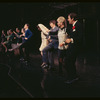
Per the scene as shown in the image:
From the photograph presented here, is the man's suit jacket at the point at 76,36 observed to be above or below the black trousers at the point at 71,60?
above

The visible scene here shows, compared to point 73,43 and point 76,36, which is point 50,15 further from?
point 76,36

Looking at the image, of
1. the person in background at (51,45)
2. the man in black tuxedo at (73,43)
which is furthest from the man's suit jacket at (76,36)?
the person in background at (51,45)

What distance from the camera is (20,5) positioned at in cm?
2202

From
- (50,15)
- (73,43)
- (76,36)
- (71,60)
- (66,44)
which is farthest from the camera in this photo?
(50,15)

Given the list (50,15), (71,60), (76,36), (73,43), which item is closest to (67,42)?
(73,43)

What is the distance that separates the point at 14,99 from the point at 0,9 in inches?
776

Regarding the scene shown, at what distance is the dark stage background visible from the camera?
1580 cm

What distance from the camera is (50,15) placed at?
18.9m

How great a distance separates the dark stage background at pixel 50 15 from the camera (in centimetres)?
1580

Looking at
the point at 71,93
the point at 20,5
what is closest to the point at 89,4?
the point at 20,5

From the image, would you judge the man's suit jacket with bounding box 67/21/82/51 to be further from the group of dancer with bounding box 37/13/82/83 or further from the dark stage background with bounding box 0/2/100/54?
the dark stage background with bounding box 0/2/100/54

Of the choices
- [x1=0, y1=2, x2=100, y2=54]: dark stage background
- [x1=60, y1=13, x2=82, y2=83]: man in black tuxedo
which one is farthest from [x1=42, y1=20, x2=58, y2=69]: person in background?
[x1=0, y1=2, x2=100, y2=54]: dark stage background

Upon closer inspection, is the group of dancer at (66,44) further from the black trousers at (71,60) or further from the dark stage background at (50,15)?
the dark stage background at (50,15)

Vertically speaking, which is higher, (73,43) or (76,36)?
(76,36)
